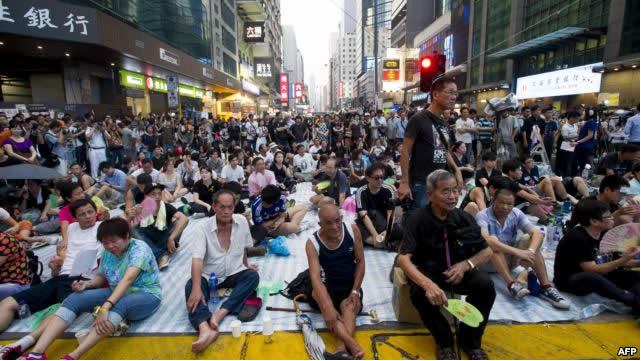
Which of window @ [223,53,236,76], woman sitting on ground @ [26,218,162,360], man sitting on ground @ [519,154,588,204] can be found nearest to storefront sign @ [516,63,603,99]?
man sitting on ground @ [519,154,588,204]

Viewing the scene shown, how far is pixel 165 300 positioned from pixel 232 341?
1.27 m

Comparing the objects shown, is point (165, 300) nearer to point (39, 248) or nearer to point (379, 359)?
point (379, 359)

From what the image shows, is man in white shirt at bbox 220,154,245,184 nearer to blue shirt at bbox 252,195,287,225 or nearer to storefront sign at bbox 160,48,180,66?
blue shirt at bbox 252,195,287,225

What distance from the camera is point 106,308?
318 centimetres

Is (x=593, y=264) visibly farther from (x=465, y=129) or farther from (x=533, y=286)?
(x=465, y=129)

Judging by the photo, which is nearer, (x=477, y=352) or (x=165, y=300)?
(x=477, y=352)

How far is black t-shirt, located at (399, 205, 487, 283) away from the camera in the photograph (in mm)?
3086

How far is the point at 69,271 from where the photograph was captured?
3982 millimetres

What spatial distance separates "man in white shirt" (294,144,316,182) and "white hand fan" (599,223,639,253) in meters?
8.85

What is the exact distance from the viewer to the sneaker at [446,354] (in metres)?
2.95

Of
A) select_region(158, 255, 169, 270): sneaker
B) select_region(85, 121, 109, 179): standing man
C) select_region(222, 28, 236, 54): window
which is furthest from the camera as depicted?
select_region(222, 28, 236, 54): window

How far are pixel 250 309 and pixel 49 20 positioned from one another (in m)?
14.0

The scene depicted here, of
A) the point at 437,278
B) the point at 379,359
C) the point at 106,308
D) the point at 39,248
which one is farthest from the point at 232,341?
the point at 39,248

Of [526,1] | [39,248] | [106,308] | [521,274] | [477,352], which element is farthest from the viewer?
[526,1]
